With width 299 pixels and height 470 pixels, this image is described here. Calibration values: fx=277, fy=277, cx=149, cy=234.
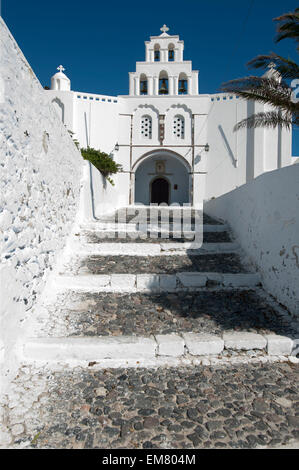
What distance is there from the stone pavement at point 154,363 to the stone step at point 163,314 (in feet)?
0.04

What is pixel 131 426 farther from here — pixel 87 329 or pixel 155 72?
pixel 155 72

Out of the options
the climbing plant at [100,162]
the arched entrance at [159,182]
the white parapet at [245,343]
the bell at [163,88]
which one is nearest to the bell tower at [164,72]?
the bell at [163,88]

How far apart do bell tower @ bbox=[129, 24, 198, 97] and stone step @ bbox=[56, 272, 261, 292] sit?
16358 mm

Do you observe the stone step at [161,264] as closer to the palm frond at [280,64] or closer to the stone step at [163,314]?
the stone step at [163,314]

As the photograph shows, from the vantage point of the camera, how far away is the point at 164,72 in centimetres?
1777

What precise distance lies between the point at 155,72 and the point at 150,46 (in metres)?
2.29

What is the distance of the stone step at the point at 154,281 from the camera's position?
3641 millimetres

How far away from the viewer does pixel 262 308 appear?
10.6ft

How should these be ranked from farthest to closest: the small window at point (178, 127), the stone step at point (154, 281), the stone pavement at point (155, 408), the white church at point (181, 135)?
the small window at point (178, 127)
the white church at point (181, 135)
the stone step at point (154, 281)
the stone pavement at point (155, 408)

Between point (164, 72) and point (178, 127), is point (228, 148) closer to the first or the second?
point (178, 127)

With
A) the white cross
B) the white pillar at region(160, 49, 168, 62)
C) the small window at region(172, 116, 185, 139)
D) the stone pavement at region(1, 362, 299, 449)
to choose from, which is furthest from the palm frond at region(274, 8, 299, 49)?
the white cross

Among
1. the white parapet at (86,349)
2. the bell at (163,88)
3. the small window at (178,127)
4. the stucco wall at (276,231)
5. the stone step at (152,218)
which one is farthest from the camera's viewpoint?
the bell at (163,88)

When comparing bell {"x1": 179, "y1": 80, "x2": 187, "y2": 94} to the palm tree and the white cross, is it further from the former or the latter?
the palm tree
